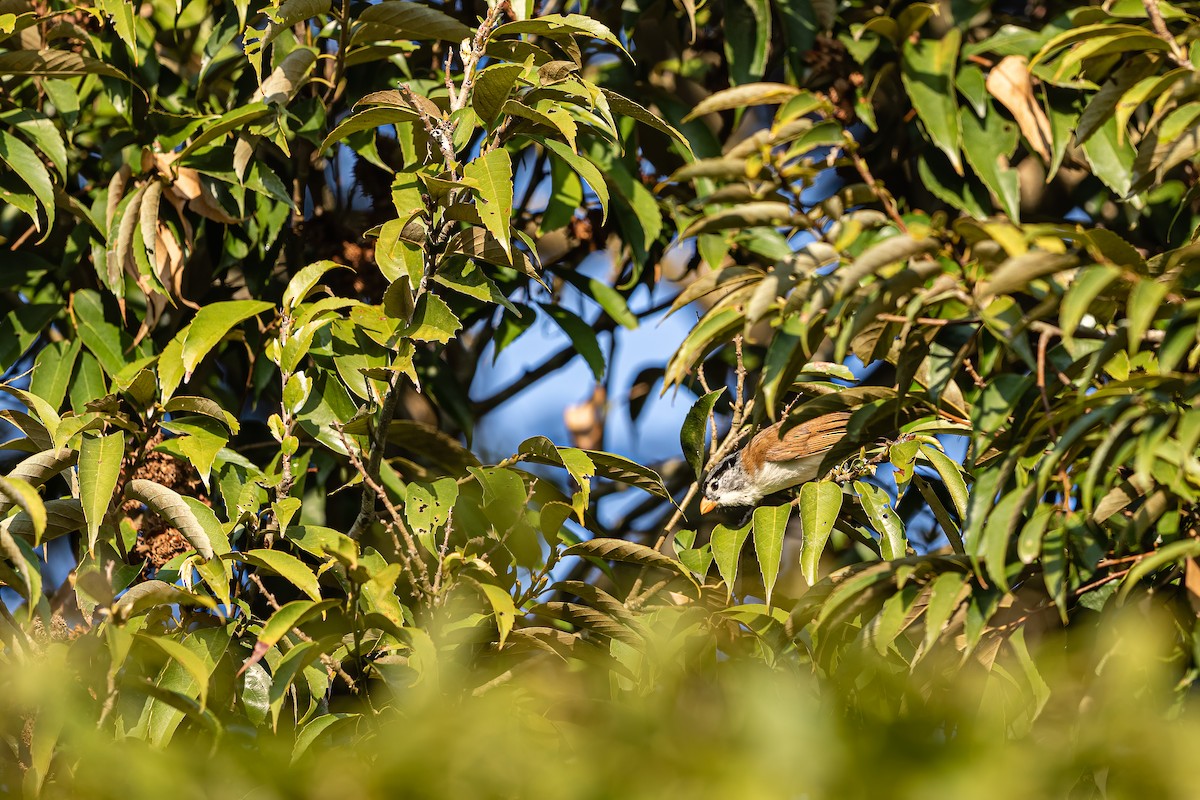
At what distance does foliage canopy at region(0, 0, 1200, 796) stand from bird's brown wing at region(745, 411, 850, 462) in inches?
7.6

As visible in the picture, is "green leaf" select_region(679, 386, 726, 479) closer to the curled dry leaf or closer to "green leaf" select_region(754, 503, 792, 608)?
"green leaf" select_region(754, 503, 792, 608)

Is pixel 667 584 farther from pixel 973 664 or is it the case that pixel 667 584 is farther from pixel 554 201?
pixel 554 201

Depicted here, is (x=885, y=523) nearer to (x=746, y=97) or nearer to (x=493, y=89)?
(x=746, y=97)

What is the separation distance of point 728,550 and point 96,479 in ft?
2.98

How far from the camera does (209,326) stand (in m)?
1.77

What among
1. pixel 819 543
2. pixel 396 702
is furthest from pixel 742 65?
pixel 396 702

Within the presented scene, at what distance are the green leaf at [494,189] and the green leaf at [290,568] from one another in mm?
508

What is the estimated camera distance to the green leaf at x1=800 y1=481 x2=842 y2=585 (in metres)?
1.66

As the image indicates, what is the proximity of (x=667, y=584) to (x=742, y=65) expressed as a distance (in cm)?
126

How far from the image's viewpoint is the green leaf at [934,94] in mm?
2340

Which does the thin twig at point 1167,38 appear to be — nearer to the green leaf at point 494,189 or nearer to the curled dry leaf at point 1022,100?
the curled dry leaf at point 1022,100

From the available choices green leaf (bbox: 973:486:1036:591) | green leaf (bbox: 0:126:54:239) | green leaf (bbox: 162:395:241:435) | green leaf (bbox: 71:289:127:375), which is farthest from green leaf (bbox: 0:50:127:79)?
green leaf (bbox: 973:486:1036:591)

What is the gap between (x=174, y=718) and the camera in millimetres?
1499

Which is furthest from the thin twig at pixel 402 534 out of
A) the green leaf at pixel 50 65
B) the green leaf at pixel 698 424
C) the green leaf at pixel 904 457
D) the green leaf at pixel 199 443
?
the green leaf at pixel 50 65
